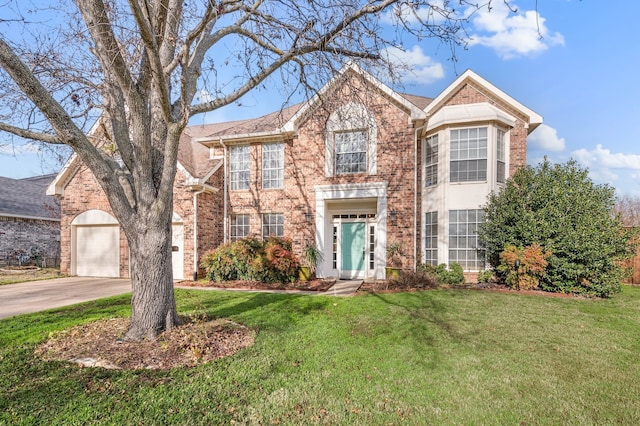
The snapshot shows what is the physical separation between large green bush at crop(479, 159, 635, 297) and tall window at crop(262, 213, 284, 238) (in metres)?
7.50

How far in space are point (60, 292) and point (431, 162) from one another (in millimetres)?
13213

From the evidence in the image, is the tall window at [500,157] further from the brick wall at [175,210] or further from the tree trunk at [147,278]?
the tree trunk at [147,278]

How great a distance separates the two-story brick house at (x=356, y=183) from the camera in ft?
36.0

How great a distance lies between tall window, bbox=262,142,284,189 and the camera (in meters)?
12.6

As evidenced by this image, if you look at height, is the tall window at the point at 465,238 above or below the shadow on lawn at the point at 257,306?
above

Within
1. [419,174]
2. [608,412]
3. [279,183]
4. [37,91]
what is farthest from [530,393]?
[279,183]

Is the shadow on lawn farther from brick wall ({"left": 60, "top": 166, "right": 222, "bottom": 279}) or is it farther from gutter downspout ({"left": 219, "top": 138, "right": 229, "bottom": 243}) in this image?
gutter downspout ({"left": 219, "top": 138, "right": 229, "bottom": 243})

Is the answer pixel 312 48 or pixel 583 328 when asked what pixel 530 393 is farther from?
pixel 312 48

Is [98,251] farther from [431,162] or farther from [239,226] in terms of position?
[431,162]

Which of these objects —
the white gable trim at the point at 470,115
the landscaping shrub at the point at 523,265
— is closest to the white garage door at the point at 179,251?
the white gable trim at the point at 470,115

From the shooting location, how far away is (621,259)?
8.95 meters

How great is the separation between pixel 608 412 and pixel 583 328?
10.8 feet

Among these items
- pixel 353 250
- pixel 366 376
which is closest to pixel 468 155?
pixel 353 250

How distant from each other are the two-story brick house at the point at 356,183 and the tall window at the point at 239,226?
43mm
